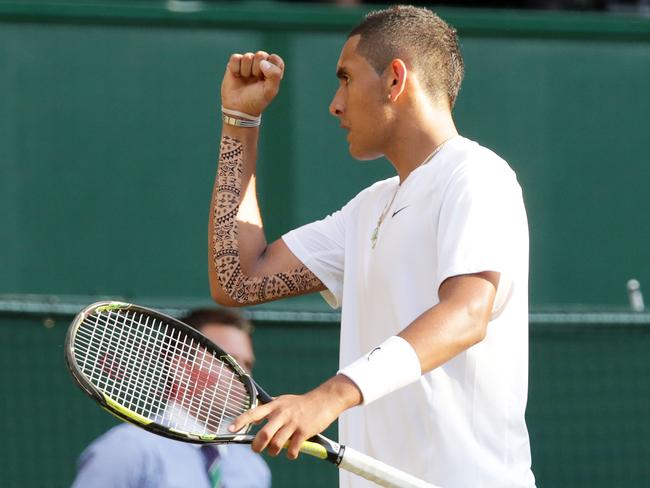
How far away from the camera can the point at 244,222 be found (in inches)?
151

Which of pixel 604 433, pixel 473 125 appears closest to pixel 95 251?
pixel 473 125

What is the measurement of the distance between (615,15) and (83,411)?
12.0 ft

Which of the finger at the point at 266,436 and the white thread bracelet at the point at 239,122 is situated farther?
the white thread bracelet at the point at 239,122

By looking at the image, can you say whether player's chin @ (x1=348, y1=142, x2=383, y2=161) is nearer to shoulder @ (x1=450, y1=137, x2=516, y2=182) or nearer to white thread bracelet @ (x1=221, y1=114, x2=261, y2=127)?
shoulder @ (x1=450, y1=137, x2=516, y2=182)

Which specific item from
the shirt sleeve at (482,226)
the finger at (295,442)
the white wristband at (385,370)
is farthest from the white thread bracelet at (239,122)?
the finger at (295,442)

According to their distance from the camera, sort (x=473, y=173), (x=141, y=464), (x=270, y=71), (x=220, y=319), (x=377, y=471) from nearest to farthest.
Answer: (x=377, y=471) < (x=473, y=173) < (x=270, y=71) < (x=141, y=464) < (x=220, y=319)

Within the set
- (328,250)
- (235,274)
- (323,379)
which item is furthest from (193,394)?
(323,379)

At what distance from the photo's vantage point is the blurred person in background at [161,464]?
3.90 m

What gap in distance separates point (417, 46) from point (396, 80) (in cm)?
12

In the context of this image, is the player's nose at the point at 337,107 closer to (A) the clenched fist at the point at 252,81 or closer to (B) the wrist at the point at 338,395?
(A) the clenched fist at the point at 252,81

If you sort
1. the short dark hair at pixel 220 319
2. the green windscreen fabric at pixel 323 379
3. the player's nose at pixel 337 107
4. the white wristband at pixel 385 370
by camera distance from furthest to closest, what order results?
the green windscreen fabric at pixel 323 379 < the short dark hair at pixel 220 319 < the player's nose at pixel 337 107 < the white wristband at pixel 385 370

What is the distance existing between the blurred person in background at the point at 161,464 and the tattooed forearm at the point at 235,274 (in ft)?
1.90

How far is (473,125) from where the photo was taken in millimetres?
7137

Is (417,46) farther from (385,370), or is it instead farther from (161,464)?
(161,464)
